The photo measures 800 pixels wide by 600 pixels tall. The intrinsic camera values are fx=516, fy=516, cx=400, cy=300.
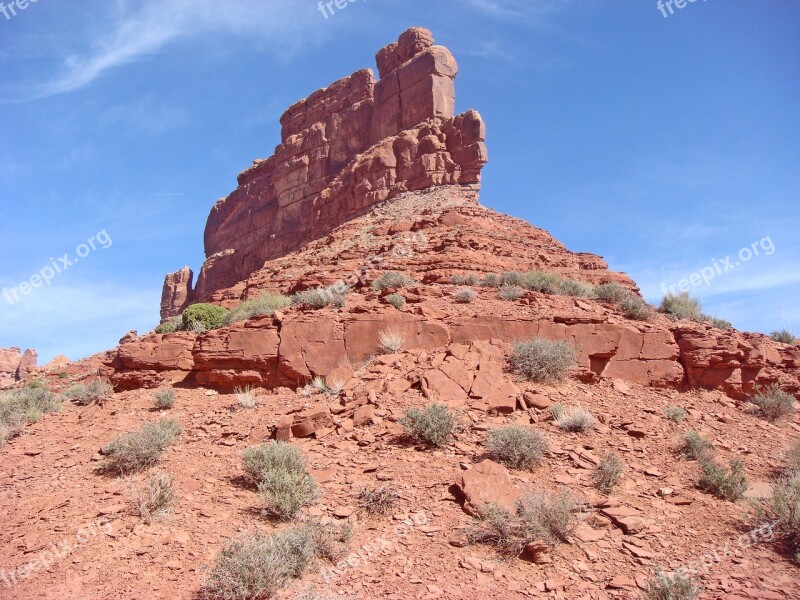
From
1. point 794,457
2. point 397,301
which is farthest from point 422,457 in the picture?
point 794,457

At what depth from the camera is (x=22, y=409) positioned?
11.4 meters

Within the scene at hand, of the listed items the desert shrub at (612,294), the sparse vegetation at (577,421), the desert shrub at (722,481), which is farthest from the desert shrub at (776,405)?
the sparse vegetation at (577,421)

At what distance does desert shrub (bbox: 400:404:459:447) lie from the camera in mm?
7895

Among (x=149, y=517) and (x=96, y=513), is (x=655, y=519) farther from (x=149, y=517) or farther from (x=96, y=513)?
(x=96, y=513)

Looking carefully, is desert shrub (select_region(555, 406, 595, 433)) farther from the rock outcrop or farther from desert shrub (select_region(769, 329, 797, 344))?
the rock outcrop

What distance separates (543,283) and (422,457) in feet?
32.2

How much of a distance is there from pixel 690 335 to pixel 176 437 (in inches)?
441

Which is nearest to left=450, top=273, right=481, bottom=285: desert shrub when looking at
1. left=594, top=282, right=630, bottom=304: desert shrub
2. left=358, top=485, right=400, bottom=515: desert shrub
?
left=594, top=282, right=630, bottom=304: desert shrub

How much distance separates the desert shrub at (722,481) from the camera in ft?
23.5

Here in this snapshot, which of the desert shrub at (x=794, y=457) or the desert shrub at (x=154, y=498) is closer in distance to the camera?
the desert shrub at (x=154, y=498)

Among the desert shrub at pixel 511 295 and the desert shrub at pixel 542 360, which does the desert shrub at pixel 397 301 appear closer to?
the desert shrub at pixel 511 295

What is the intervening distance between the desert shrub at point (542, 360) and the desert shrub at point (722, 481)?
320 centimetres

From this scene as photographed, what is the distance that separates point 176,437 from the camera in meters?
9.14

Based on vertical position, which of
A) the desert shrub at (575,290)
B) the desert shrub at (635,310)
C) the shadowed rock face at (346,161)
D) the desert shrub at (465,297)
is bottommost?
the desert shrub at (635,310)
